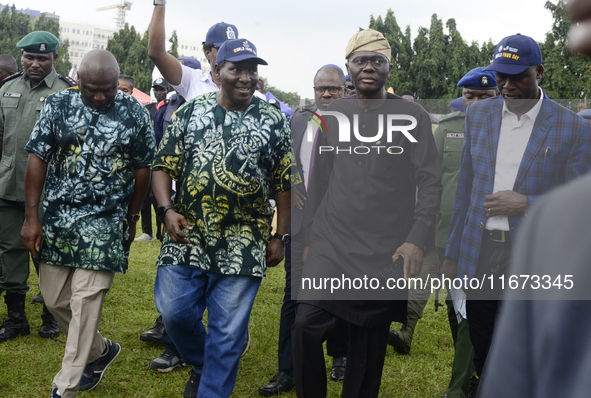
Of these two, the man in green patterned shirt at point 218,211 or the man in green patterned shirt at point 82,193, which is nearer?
the man in green patterned shirt at point 218,211

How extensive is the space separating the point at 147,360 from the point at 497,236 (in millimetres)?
2930

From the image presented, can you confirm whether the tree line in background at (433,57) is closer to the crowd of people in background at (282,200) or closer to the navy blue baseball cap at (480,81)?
the navy blue baseball cap at (480,81)

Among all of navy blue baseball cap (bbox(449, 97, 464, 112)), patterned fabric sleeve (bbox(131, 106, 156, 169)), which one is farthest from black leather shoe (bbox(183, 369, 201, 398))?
navy blue baseball cap (bbox(449, 97, 464, 112))

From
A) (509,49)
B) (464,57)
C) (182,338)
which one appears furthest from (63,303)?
(464,57)

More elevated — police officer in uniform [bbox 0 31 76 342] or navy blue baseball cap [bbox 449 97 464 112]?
navy blue baseball cap [bbox 449 97 464 112]

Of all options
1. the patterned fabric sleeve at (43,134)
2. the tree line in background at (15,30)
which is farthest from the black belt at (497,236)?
the tree line in background at (15,30)

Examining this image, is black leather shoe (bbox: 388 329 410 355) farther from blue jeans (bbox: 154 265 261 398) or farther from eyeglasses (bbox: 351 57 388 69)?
eyeglasses (bbox: 351 57 388 69)

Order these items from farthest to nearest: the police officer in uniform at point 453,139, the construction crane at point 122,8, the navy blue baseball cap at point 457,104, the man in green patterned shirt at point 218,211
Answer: the construction crane at point 122,8 → the navy blue baseball cap at point 457,104 → the police officer in uniform at point 453,139 → the man in green patterned shirt at point 218,211

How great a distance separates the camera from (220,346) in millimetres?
3566

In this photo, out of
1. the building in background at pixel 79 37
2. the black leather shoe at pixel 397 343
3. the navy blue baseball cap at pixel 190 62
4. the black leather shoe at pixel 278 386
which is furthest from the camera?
the building in background at pixel 79 37

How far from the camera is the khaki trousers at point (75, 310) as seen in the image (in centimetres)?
366

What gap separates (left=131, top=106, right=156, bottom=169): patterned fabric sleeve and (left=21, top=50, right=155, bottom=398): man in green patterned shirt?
4cm

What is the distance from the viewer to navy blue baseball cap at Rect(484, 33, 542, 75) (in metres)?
3.33

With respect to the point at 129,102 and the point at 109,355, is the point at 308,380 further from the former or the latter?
the point at 129,102
